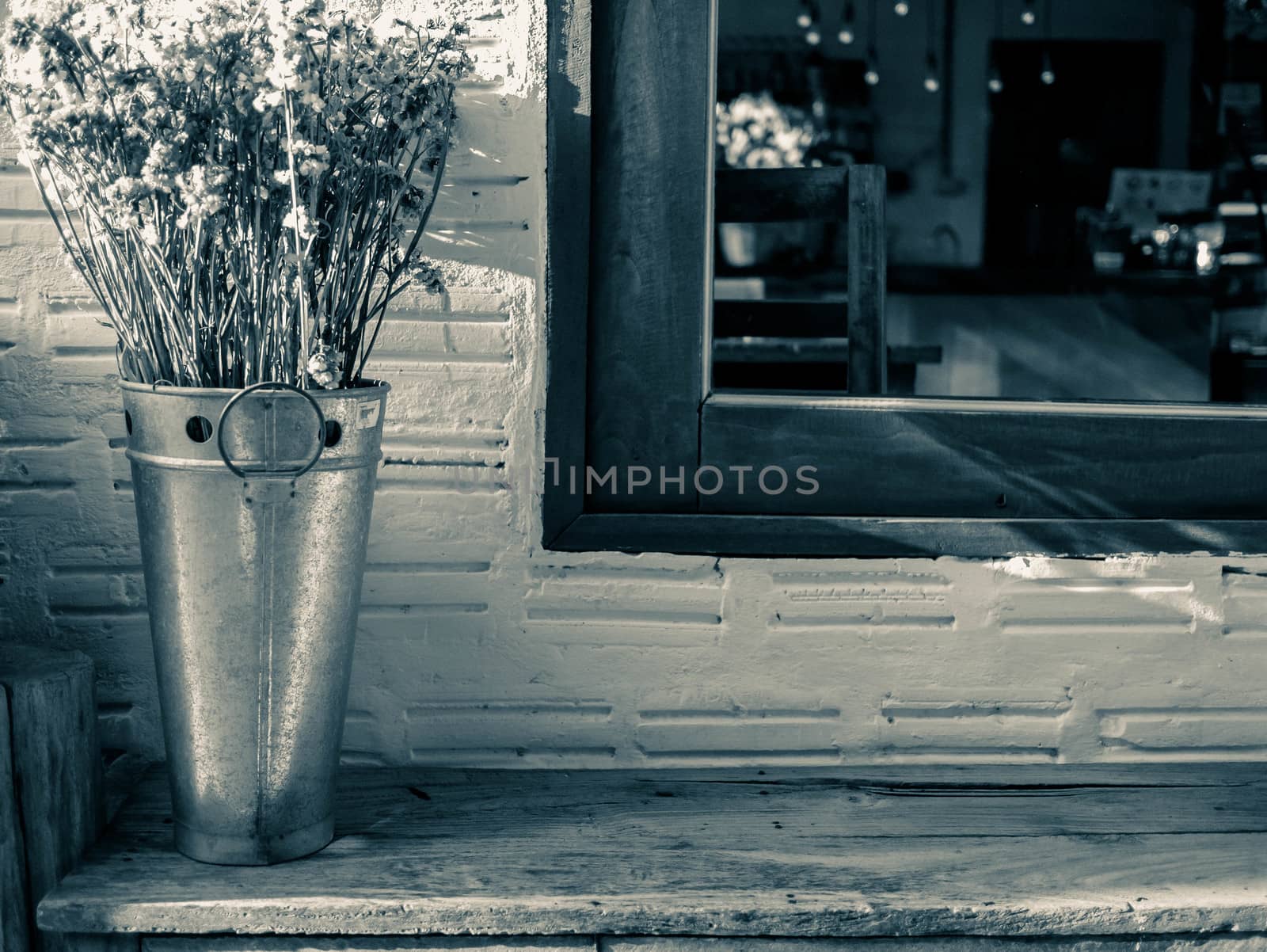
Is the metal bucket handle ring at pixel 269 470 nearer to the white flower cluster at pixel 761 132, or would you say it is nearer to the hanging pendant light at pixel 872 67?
the white flower cluster at pixel 761 132

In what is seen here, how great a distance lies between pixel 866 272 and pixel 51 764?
1.23m

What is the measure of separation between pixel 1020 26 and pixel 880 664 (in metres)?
5.88

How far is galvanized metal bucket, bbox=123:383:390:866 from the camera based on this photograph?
1.20 metres

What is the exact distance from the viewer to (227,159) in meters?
1.22

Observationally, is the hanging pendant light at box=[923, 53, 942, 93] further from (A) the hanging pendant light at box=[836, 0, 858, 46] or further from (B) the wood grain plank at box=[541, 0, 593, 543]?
(B) the wood grain plank at box=[541, 0, 593, 543]

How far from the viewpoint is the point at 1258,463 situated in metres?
1.65

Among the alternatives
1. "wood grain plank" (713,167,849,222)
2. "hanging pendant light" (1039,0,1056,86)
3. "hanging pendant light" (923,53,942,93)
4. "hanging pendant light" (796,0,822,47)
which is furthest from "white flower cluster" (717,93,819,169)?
"wood grain plank" (713,167,849,222)

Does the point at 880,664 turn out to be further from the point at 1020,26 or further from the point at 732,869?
the point at 1020,26

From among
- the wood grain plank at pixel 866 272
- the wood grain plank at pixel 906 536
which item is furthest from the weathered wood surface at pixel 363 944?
the wood grain plank at pixel 866 272

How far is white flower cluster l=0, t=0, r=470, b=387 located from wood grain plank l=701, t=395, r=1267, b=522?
56 centimetres

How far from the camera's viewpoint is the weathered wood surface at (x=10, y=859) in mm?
1242

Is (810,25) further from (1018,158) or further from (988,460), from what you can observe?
(988,460)

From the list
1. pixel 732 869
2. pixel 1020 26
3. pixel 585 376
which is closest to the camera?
pixel 732 869

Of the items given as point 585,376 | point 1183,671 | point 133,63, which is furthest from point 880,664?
point 133,63
